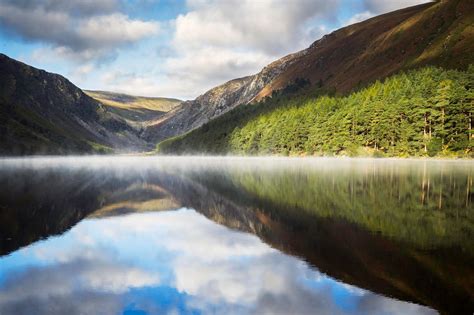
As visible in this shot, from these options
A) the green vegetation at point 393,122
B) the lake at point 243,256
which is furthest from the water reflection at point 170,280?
the green vegetation at point 393,122

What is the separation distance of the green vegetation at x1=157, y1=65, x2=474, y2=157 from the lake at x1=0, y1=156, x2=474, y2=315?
207 ft

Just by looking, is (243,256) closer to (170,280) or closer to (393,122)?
(170,280)

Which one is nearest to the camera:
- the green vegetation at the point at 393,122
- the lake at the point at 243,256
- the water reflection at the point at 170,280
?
the water reflection at the point at 170,280

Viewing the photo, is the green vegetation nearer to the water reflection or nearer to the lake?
the lake

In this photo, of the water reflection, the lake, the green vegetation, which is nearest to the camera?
the water reflection

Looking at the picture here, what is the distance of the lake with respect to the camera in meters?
11.2

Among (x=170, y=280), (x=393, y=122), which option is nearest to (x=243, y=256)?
(x=170, y=280)

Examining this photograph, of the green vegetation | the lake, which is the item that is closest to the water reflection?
the lake

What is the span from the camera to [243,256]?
16016 mm

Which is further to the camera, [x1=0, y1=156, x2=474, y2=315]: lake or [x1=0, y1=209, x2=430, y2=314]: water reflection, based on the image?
[x1=0, y1=156, x2=474, y2=315]: lake

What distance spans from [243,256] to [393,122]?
91385 mm

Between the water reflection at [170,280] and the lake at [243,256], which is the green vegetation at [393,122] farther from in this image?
the water reflection at [170,280]

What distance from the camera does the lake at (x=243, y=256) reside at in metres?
11.2

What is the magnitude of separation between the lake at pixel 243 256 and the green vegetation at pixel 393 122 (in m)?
63.1
